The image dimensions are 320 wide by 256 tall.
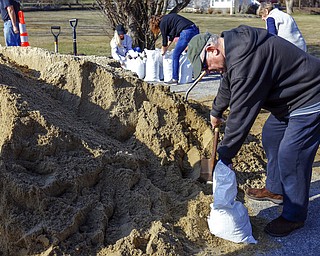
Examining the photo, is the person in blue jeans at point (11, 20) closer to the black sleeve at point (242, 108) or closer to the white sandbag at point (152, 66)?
the white sandbag at point (152, 66)

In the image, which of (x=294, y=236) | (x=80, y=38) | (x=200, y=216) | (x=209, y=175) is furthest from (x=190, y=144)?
(x=80, y=38)

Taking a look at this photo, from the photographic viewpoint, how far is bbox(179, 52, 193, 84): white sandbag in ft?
30.6

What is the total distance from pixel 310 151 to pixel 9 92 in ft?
Answer: 8.21

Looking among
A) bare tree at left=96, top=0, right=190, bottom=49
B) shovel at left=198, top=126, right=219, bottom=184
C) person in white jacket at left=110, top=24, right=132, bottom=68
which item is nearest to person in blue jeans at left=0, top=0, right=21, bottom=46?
person in white jacket at left=110, top=24, right=132, bottom=68

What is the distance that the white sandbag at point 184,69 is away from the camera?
9336mm

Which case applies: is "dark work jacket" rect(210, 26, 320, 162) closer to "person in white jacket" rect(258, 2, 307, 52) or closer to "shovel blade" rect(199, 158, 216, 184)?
→ "shovel blade" rect(199, 158, 216, 184)

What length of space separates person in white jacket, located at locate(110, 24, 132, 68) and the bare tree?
37.3 inches

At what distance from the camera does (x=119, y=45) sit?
9.70 m

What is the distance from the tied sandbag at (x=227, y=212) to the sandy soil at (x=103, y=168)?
0.27 feet

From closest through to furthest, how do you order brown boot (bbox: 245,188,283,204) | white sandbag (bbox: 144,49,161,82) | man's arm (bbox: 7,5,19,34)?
brown boot (bbox: 245,188,283,204), man's arm (bbox: 7,5,19,34), white sandbag (bbox: 144,49,161,82)

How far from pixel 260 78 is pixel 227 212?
1.05 metres

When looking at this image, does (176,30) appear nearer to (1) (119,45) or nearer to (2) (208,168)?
(1) (119,45)

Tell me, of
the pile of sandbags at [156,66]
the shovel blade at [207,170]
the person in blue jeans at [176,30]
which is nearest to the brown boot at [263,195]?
the shovel blade at [207,170]

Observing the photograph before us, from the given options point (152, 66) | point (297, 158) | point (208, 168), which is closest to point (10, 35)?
point (152, 66)
